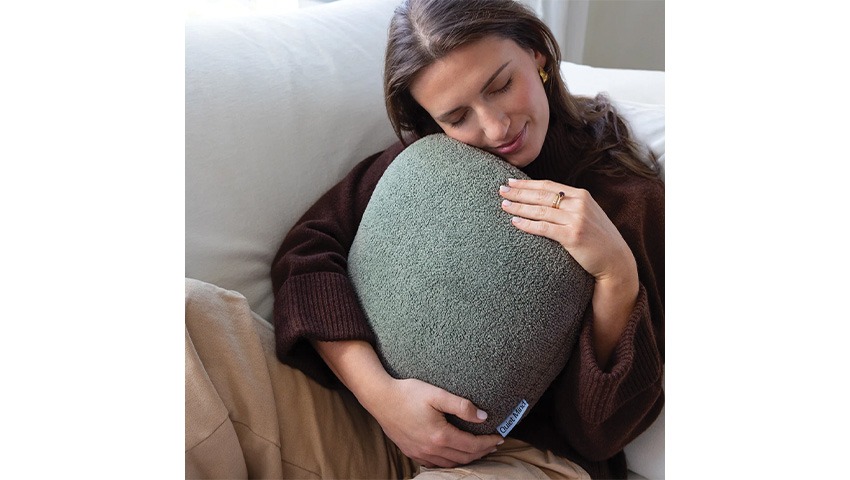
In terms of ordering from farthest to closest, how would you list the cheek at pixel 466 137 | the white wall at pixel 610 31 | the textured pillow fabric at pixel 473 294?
the white wall at pixel 610 31 < the cheek at pixel 466 137 < the textured pillow fabric at pixel 473 294

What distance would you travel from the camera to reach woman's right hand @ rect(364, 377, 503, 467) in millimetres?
714

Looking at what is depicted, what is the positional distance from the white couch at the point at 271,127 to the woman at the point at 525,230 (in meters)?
0.04

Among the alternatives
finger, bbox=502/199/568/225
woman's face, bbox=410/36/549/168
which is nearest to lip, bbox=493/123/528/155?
woman's face, bbox=410/36/549/168

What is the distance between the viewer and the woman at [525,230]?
72 cm

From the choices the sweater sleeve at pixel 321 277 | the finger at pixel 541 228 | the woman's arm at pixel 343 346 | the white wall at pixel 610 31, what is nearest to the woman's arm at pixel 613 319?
the finger at pixel 541 228

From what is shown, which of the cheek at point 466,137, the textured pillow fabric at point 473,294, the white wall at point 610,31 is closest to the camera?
the textured pillow fabric at point 473,294

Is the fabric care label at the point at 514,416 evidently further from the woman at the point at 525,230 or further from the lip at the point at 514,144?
the lip at the point at 514,144

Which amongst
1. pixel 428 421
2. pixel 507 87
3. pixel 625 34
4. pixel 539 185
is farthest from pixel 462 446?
pixel 625 34

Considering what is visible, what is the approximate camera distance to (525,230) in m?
0.70

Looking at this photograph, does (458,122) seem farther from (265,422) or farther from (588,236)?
(265,422)
